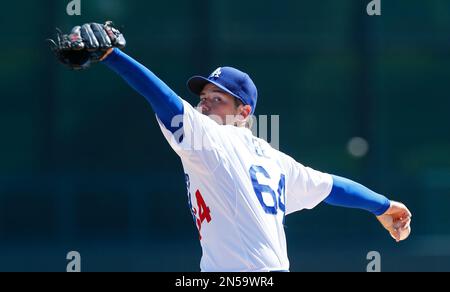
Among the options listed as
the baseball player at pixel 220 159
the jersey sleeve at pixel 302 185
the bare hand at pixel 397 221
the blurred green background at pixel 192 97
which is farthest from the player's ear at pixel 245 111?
the blurred green background at pixel 192 97

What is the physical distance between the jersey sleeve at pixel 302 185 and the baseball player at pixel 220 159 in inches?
0.4

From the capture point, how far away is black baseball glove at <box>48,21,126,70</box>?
3516mm

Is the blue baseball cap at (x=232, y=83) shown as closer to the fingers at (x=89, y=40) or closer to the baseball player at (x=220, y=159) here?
the baseball player at (x=220, y=159)

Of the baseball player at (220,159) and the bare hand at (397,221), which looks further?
the bare hand at (397,221)

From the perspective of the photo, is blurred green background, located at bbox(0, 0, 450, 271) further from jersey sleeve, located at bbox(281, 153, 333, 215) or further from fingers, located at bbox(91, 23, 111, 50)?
fingers, located at bbox(91, 23, 111, 50)

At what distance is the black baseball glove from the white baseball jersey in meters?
0.40

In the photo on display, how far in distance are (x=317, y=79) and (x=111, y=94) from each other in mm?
1888

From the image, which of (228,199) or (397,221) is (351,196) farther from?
(228,199)

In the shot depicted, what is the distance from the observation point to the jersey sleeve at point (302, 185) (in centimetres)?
429

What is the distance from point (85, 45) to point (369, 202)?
1604mm

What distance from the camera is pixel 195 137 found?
384 cm

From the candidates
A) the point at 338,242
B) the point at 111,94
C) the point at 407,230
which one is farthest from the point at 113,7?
the point at 407,230

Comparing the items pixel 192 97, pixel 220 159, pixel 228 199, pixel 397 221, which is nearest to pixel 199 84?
pixel 220 159

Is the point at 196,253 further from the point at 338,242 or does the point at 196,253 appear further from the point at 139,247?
the point at 338,242
